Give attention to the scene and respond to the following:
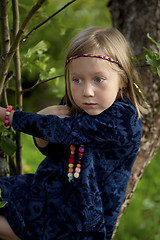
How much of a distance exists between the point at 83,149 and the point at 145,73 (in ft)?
3.01

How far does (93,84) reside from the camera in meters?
1.40

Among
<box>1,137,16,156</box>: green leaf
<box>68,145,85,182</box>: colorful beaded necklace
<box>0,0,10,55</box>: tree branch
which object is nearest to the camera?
<box>0,0,10,55</box>: tree branch

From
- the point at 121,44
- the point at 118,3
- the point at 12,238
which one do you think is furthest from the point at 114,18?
the point at 12,238

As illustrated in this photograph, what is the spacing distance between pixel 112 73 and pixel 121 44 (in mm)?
179

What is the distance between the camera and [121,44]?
152 centimetres

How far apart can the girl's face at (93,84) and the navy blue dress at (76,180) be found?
5cm

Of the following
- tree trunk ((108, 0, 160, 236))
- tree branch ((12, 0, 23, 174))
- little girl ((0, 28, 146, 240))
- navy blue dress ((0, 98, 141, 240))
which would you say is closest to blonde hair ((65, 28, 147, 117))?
little girl ((0, 28, 146, 240))

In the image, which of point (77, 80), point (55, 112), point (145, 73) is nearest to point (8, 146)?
point (55, 112)

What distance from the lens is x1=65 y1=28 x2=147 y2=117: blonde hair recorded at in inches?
55.9

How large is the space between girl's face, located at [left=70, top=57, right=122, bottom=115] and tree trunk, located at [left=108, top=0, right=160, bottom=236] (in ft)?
2.46

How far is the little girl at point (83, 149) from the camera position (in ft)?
4.65

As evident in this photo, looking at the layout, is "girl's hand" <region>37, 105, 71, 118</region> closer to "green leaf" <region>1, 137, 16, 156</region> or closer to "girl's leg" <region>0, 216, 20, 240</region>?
"green leaf" <region>1, 137, 16, 156</region>

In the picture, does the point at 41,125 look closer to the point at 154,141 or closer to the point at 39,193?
the point at 39,193

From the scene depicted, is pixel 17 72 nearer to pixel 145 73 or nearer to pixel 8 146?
pixel 8 146
